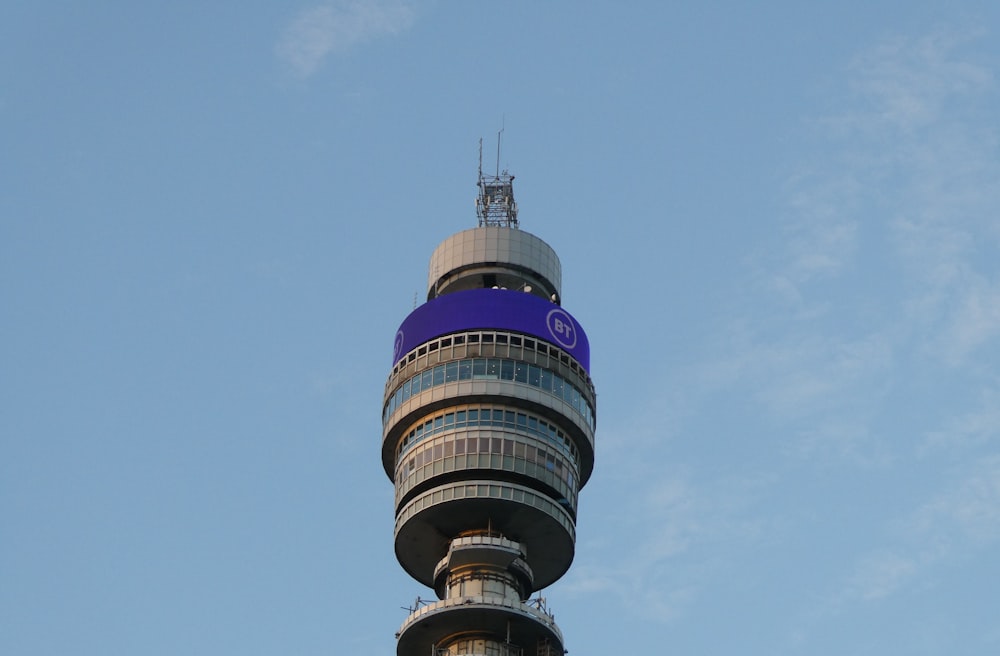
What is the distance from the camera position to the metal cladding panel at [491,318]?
14275 centimetres

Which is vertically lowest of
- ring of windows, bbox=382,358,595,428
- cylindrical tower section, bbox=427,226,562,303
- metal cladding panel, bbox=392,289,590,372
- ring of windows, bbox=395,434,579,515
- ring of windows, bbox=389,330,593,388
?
ring of windows, bbox=395,434,579,515

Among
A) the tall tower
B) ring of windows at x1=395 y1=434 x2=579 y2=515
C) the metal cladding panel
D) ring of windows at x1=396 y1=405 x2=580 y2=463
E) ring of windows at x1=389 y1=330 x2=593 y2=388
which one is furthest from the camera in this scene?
the metal cladding panel

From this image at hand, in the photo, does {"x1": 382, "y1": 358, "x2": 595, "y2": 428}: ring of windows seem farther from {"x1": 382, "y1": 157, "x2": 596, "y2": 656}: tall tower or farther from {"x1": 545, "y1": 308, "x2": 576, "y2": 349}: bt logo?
{"x1": 545, "y1": 308, "x2": 576, "y2": 349}: bt logo

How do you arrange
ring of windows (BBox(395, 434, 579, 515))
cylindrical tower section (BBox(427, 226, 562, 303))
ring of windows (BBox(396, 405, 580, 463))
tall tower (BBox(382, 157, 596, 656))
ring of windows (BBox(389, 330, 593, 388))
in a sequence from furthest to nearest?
cylindrical tower section (BBox(427, 226, 562, 303)) < ring of windows (BBox(389, 330, 593, 388)) < ring of windows (BBox(396, 405, 580, 463)) < ring of windows (BBox(395, 434, 579, 515)) < tall tower (BBox(382, 157, 596, 656))

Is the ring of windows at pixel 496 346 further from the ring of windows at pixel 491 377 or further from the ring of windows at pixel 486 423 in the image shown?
the ring of windows at pixel 486 423

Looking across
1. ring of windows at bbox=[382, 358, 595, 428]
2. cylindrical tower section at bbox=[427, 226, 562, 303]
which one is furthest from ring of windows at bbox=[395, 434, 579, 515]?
cylindrical tower section at bbox=[427, 226, 562, 303]

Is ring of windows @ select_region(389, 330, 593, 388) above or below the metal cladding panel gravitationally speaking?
below

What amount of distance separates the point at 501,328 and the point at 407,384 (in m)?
9.35

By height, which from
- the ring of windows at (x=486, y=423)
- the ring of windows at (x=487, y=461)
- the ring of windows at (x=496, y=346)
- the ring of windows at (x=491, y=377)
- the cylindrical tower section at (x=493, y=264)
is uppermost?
the cylindrical tower section at (x=493, y=264)

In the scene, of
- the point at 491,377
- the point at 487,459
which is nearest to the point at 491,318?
the point at 491,377

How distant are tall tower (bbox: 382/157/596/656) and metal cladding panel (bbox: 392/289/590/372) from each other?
0.40ft

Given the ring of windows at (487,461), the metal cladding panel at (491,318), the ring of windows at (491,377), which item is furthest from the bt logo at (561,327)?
the ring of windows at (487,461)

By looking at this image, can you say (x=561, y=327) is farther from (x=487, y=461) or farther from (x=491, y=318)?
(x=487, y=461)

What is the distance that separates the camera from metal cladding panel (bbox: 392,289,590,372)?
142750 mm
